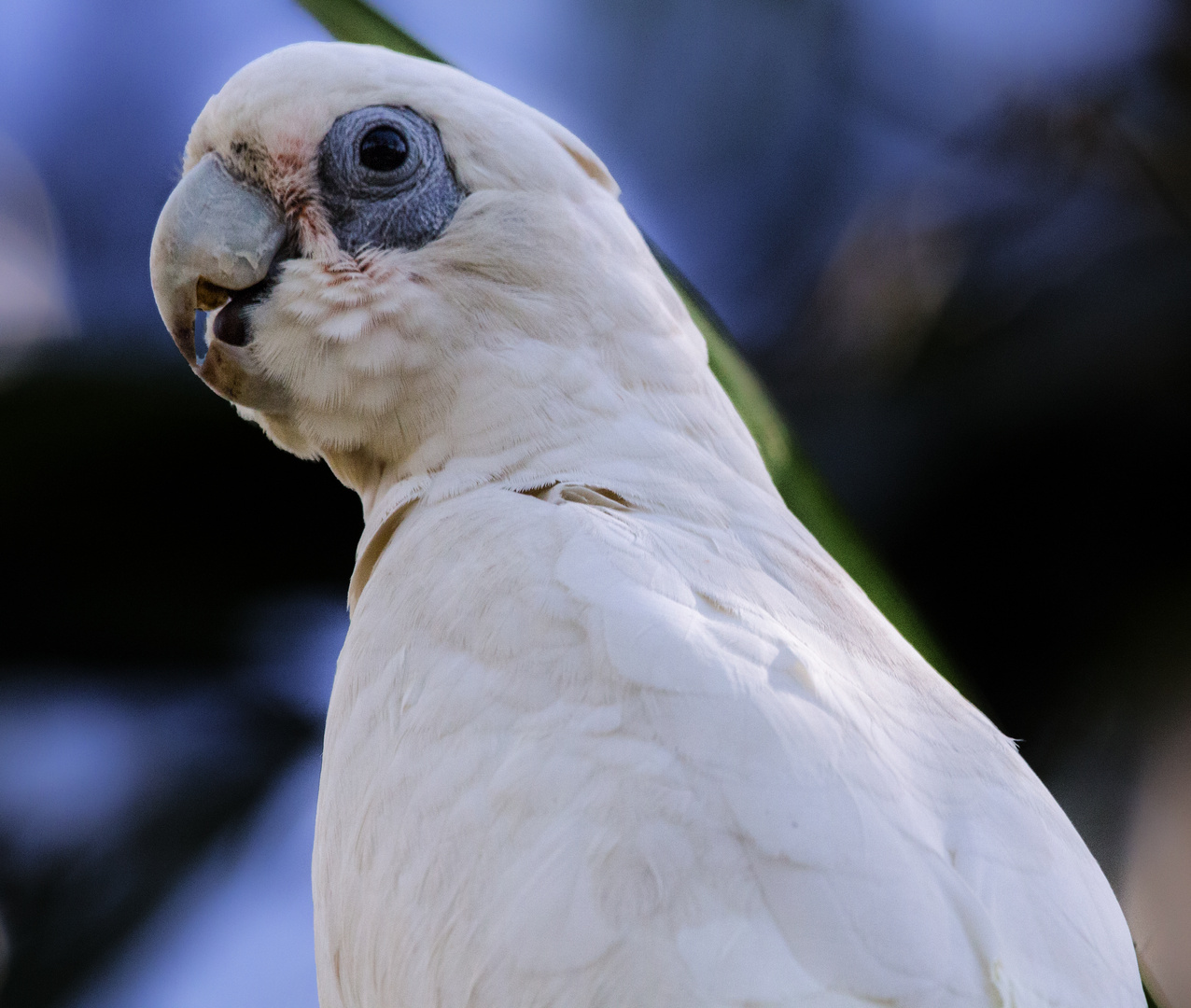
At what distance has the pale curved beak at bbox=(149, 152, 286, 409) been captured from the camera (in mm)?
1379

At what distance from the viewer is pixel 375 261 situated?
139 cm

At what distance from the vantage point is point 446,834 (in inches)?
37.6

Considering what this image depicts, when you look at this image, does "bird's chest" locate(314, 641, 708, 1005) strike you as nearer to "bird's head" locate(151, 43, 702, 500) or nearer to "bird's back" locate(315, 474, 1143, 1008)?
"bird's back" locate(315, 474, 1143, 1008)

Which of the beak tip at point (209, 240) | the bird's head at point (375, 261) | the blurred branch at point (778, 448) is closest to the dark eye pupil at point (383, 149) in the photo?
the bird's head at point (375, 261)

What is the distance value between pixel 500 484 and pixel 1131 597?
5.71ft

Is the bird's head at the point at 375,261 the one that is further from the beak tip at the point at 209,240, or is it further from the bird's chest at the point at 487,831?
the bird's chest at the point at 487,831

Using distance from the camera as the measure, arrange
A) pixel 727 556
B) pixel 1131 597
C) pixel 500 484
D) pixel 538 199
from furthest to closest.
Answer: pixel 1131 597 → pixel 538 199 → pixel 500 484 → pixel 727 556

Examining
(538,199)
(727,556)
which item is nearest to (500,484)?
(727,556)

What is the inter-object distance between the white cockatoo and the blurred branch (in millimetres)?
179

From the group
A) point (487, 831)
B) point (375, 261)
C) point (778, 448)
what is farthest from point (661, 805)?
point (778, 448)

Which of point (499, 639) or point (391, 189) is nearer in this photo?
point (499, 639)

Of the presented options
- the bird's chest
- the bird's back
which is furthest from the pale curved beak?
the bird's chest

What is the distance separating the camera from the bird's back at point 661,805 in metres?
0.84

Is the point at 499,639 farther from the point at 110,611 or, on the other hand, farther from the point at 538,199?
the point at 110,611
